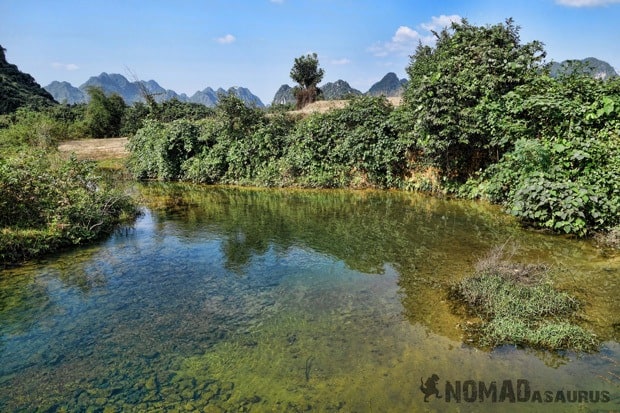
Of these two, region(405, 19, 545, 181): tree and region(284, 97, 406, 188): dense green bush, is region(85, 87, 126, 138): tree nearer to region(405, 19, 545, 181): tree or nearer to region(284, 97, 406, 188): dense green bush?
region(284, 97, 406, 188): dense green bush

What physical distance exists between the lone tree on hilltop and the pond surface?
26.5m

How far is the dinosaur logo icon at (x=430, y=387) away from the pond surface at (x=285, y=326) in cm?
4

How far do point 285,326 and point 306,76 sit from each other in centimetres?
3288

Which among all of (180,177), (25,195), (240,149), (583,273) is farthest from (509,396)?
(180,177)

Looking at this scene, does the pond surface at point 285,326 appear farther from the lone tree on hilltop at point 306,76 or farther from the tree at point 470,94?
the lone tree on hilltop at point 306,76

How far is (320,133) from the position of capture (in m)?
18.5

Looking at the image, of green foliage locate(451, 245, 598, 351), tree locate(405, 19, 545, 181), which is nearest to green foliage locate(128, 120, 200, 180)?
tree locate(405, 19, 545, 181)

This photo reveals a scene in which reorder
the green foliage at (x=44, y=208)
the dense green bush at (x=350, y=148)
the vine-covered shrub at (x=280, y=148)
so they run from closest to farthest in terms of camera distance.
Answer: the green foliage at (x=44, y=208) → the dense green bush at (x=350, y=148) → the vine-covered shrub at (x=280, y=148)

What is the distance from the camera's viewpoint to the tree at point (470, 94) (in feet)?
45.0

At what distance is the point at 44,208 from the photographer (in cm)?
987

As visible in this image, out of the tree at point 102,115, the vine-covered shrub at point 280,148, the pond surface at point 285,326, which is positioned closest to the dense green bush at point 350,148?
the vine-covered shrub at point 280,148

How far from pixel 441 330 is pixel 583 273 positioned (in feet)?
12.6

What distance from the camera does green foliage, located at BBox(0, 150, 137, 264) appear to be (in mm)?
9016

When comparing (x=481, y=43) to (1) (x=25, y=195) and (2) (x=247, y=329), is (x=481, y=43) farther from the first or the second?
(1) (x=25, y=195)
